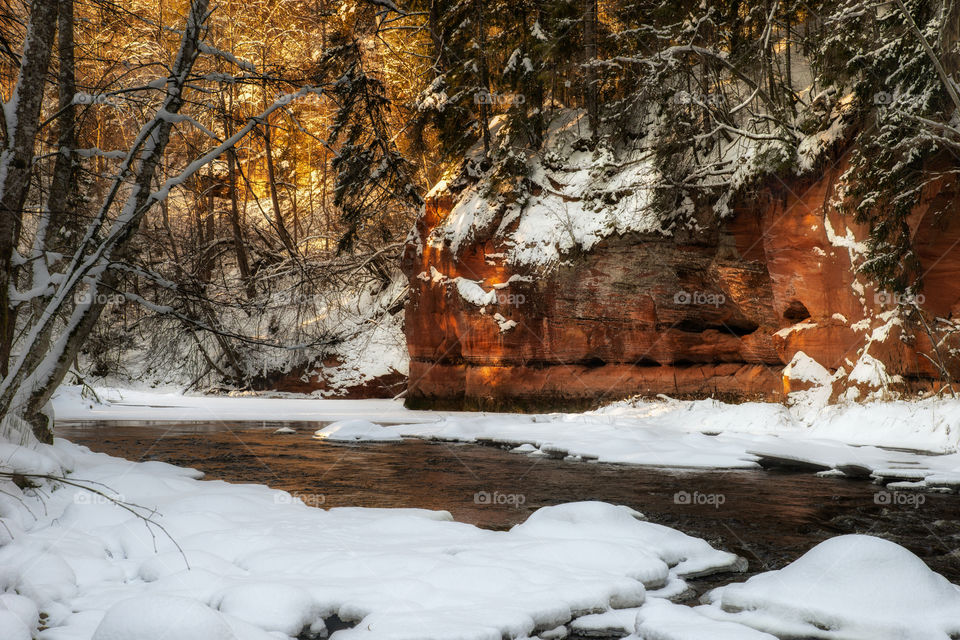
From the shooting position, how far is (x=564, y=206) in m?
19.9

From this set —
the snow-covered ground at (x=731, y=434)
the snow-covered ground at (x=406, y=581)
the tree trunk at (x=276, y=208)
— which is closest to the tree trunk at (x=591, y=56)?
the snow-covered ground at (x=731, y=434)

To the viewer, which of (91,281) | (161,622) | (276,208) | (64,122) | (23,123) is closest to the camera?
(161,622)

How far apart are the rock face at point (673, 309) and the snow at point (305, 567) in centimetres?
984

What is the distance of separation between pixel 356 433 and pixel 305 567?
9.40m

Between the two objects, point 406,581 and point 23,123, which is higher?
point 23,123

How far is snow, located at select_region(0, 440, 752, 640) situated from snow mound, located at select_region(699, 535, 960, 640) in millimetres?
710

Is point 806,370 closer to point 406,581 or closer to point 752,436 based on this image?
point 752,436

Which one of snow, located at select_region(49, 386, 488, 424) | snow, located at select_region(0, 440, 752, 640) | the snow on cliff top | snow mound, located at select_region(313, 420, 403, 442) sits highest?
the snow on cliff top

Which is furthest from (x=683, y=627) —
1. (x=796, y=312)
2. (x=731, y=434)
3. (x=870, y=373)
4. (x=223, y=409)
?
(x=223, y=409)

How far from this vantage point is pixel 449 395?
21062 mm

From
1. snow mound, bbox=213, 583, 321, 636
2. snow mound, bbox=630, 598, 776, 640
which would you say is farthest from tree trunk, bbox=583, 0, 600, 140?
snow mound, bbox=213, 583, 321, 636

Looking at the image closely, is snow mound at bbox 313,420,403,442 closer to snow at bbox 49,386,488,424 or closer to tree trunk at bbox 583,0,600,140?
snow at bbox 49,386,488,424

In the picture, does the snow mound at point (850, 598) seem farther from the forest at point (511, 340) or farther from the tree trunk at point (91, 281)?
the tree trunk at point (91, 281)

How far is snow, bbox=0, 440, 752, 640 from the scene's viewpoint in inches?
156
